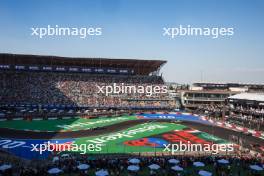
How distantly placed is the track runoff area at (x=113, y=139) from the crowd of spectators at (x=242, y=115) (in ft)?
28.4

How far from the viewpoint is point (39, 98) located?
87.1 metres

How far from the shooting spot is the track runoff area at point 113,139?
44188mm

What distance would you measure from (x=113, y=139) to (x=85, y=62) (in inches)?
2137

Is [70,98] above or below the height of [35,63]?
below

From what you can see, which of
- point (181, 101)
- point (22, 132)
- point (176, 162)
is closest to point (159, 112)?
point (181, 101)

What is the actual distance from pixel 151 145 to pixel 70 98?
4751cm

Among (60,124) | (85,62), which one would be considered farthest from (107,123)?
(85,62)

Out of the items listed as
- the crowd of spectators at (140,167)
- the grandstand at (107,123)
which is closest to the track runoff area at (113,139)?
the grandstand at (107,123)

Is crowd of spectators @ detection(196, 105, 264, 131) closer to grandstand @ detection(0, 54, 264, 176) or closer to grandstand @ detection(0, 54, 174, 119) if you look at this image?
grandstand @ detection(0, 54, 264, 176)

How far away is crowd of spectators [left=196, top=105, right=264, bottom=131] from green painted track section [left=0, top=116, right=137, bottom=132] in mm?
27445

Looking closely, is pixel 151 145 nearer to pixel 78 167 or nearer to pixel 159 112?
pixel 78 167

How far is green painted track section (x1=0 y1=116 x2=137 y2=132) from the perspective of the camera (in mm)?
61281

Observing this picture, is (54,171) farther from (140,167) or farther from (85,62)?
(85,62)

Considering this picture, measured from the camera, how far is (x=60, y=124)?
66.4 m
